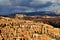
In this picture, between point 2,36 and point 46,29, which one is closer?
point 2,36

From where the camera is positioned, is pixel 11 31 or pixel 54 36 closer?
pixel 11 31

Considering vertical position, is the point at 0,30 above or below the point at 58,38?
above

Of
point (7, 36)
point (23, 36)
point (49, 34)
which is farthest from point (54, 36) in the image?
point (7, 36)

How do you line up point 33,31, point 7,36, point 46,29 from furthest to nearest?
point 46,29
point 33,31
point 7,36

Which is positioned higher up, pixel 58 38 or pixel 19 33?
pixel 19 33

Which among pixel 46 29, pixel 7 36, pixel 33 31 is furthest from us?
pixel 46 29

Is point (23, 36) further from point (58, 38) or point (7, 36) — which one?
point (58, 38)

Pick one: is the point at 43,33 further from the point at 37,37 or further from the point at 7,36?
the point at 7,36

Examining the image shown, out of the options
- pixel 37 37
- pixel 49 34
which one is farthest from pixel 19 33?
pixel 49 34

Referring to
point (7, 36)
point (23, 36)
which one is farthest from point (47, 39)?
point (7, 36)
